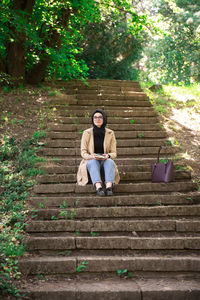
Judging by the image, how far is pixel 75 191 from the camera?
4.82 m

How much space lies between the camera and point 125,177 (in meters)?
5.29

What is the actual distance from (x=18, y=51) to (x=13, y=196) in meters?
5.50

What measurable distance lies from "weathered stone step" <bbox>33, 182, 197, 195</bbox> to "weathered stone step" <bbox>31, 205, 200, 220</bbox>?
0.58 m

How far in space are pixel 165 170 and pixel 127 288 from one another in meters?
2.39

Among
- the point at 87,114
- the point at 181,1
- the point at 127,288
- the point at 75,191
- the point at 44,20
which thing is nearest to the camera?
the point at 127,288

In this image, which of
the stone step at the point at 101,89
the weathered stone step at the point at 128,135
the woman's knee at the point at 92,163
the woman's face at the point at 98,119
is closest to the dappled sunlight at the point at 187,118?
the weathered stone step at the point at 128,135

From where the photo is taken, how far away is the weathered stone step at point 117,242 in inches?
146

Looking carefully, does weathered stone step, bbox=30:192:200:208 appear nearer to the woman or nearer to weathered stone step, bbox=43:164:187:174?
the woman

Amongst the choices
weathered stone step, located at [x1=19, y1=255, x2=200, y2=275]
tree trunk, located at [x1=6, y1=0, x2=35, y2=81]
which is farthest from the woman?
tree trunk, located at [x1=6, y1=0, x2=35, y2=81]

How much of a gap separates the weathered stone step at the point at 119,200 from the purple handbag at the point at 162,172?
394 mm

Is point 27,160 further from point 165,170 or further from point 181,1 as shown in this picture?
point 181,1

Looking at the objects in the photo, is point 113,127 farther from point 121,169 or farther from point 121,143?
point 121,169

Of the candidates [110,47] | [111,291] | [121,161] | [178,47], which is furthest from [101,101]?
[178,47]

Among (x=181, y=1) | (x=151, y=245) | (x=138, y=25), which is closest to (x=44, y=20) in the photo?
(x=138, y=25)
